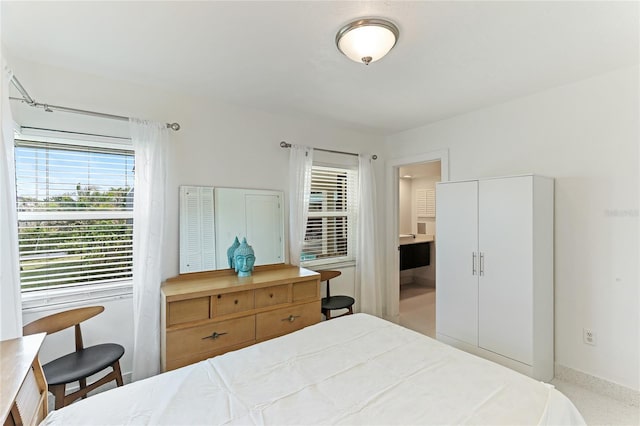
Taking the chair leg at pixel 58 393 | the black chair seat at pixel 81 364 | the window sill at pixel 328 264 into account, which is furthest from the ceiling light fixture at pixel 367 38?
the chair leg at pixel 58 393

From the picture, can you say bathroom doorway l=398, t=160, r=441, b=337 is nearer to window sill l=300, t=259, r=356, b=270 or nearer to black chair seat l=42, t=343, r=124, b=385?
window sill l=300, t=259, r=356, b=270

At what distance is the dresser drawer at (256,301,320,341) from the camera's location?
2445mm

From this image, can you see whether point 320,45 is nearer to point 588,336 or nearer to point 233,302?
point 233,302

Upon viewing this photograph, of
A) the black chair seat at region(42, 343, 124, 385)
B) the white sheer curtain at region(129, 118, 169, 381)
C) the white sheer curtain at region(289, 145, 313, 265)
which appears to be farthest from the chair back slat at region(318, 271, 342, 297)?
the black chair seat at region(42, 343, 124, 385)

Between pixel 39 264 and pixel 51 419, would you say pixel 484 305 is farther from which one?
pixel 39 264

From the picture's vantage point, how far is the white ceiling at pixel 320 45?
5.03 feet

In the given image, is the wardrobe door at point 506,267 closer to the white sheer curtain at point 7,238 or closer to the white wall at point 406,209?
the white sheer curtain at point 7,238

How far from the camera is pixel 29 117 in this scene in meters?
2.05

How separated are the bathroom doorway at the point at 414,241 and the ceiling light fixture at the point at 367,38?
6.65ft

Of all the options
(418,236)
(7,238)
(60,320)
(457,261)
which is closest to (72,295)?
(60,320)

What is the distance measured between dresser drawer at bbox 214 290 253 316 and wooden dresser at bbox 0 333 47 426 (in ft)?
3.56

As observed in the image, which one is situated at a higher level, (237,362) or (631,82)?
(631,82)

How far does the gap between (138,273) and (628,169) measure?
381cm

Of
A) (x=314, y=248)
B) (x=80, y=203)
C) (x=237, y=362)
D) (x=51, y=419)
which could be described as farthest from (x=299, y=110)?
(x=51, y=419)
